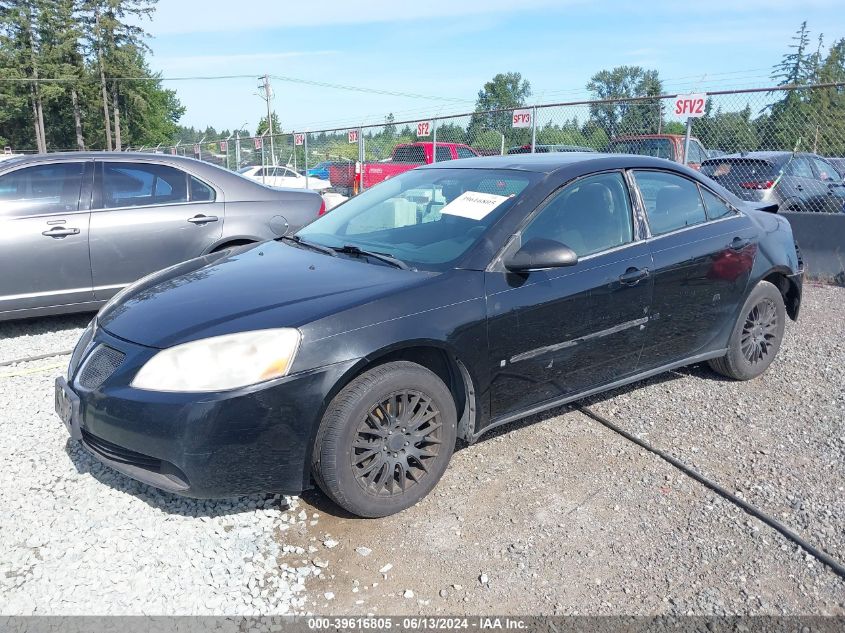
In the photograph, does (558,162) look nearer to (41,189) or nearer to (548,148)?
(41,189)

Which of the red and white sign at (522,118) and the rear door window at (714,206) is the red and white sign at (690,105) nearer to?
the red and white sign at (522,118)

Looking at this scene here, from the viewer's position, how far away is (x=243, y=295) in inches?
124

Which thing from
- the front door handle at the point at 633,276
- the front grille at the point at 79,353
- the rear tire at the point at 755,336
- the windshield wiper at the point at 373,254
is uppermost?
the windshield wiper at the point at 373,254

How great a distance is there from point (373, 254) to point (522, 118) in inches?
346

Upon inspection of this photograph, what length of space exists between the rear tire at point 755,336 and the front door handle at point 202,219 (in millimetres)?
4338

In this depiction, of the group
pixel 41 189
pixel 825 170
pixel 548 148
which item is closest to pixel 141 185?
pixel 41 189

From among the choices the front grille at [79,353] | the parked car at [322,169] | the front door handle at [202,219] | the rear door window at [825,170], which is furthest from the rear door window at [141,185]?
the parked car at [322,169]

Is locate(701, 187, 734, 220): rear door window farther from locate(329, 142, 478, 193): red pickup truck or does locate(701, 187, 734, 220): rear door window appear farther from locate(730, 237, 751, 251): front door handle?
locate(329, 142, 478, 193): red pickup truck

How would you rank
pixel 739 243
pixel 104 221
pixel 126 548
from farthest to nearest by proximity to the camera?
pixel 104 221
pixel 739 243
pixel 126 548

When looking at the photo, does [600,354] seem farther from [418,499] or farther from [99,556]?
[99,556]

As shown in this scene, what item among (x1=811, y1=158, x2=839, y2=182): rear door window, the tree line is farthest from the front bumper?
the tree line

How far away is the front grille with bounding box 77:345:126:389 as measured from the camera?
293 cm

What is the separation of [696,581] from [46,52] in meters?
64.1

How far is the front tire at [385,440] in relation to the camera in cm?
288
